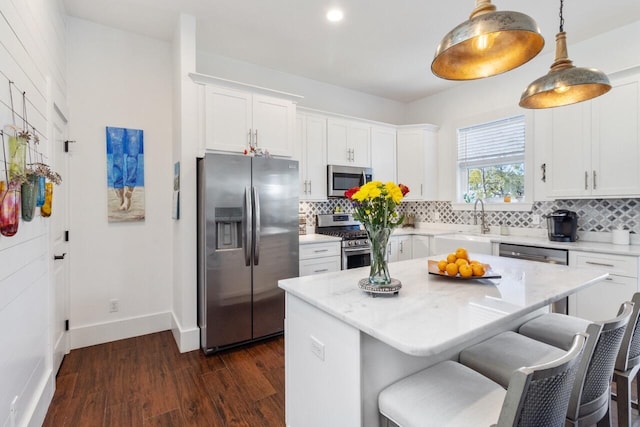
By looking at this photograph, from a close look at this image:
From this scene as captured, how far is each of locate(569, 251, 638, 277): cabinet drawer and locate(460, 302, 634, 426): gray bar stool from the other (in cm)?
129

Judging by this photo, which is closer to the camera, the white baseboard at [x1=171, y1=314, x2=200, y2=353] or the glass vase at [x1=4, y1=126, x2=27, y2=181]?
the glass vase at [x1=4, y1=126, x2=27, y2=181]

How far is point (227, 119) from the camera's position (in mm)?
3100

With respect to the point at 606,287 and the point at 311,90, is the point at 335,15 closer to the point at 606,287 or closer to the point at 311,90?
the point at 311,90

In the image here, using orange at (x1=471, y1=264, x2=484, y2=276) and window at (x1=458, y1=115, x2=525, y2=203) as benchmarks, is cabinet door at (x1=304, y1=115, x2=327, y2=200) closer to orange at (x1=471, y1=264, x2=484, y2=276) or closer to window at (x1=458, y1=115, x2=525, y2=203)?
window at (x1=458, y1=115, x2=525, y2=203)

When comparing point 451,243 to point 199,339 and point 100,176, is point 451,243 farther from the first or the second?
point 100,176

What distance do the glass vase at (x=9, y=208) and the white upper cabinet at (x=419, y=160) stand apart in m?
4.38

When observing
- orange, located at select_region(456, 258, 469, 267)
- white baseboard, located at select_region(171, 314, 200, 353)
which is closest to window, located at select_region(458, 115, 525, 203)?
orange, located at select_region(456, 258, 469, 267)

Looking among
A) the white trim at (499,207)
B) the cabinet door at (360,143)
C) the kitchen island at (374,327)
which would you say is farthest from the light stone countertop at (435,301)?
the cabinet door at (360,143)

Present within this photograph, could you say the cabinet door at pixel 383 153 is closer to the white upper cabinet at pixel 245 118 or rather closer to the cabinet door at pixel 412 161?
the cabinet door at pixel 412 161

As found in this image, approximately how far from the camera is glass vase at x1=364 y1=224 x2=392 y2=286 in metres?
1.49

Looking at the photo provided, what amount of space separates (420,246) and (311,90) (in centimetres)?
271

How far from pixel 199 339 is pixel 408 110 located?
474cm

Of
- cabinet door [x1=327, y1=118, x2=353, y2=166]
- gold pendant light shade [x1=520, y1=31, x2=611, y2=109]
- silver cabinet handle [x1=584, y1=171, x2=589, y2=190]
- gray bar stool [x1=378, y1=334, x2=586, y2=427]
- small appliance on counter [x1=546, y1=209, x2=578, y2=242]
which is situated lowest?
gray bar stool [x1=378, y1=334, x2=586, y2=427]

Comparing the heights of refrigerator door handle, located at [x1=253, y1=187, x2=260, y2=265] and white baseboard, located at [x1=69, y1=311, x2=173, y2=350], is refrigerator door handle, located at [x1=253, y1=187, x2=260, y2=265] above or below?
above
